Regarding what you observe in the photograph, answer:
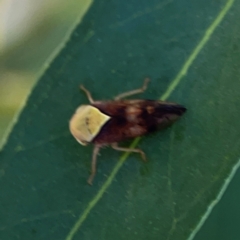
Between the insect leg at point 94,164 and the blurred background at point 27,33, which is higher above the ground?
the blurred background at point 27,33

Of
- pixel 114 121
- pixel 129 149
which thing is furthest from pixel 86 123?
pixel 129 149

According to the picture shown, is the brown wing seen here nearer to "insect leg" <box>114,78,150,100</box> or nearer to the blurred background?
"insect leg" <box>114,78,150,100</box>

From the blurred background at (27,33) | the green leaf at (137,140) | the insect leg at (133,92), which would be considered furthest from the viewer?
the blurred background at (27,33)

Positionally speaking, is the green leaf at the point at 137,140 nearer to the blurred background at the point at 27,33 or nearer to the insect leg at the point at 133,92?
the insect leg at the point at 133,92

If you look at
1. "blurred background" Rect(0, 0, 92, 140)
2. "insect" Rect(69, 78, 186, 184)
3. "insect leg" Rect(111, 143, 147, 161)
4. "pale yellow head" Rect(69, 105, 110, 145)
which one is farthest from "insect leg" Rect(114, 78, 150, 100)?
"blurred background" Rect(0, 0, 92, 140)

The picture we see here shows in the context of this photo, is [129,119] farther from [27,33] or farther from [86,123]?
[27,33]

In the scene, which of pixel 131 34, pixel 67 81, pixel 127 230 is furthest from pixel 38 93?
pixel 127 230

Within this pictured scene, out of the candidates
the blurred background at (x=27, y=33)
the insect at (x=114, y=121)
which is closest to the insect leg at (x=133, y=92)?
the insect at (x=114, y=121)
